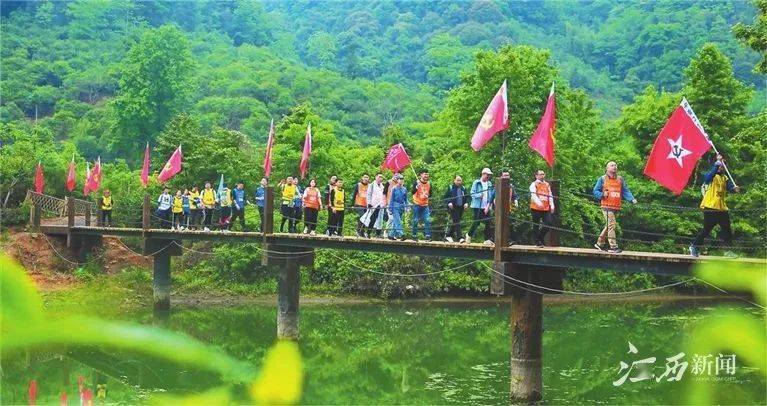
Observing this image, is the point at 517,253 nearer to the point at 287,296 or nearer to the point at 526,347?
the point at 526,347

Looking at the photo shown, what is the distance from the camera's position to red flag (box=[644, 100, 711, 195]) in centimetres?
1261

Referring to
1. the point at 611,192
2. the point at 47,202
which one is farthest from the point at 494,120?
the point at 47,202

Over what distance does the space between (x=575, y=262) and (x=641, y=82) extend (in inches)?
3128

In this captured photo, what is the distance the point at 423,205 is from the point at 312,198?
3.59 metres

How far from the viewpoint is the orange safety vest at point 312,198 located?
20.9m

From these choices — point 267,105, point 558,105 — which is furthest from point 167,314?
point 267,105

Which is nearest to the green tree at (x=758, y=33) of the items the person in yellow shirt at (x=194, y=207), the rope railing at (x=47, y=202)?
the person in yellow shirt at (x=194, y=207)

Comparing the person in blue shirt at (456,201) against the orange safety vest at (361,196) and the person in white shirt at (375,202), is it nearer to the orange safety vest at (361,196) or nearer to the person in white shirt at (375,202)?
the person in white shirt at (375,202)

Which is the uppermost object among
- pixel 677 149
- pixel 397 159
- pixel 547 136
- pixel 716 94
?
pixel 716 94

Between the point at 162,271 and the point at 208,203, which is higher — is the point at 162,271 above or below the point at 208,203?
below

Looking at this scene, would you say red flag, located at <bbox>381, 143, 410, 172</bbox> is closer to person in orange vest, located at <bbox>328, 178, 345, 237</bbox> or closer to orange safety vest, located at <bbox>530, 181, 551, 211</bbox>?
person in orange vest, located at <bbox>328, 178, 345, 237</bbox>

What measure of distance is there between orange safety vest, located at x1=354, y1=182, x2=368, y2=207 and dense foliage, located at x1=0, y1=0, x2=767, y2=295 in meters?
5.56

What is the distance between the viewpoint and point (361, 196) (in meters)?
20.1

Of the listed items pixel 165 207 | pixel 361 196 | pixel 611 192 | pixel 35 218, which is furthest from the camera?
pixel 35 218
